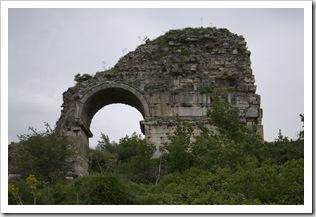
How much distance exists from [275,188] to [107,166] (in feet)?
38.4

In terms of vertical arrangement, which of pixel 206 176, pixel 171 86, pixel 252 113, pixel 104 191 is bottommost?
pixel 104 191

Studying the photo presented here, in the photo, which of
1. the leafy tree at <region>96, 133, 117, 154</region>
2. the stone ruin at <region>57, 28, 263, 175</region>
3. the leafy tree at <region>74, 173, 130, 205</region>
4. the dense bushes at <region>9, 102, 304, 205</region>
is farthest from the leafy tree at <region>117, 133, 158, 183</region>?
the leafy tree at <region>96, 133, 117, 154</region>

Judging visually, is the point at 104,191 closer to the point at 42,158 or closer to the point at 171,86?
the point at 42,158

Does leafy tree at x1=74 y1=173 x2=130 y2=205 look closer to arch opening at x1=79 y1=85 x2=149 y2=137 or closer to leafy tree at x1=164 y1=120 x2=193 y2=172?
leafy tree at x1=164 y1=120 x2=193 y2=172

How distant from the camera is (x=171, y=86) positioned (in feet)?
77.2

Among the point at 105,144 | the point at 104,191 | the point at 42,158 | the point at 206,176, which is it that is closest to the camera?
the point at 104,191

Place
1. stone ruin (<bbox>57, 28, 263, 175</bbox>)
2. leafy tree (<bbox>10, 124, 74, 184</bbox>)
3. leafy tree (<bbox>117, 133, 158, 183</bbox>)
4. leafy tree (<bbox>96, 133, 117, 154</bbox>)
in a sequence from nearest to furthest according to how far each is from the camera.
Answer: leafy tree (<bbox>10, 124, 74, 184</bbox>), leafy tree (<bbox>117, 133, 158, 183</bbox>), stone ruin (<bbox>57, 28, 263, 175</bbox>), leafy tree (<bbox>96, 133, 117, 154</bbox>)

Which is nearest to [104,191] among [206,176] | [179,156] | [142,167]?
[206,176]

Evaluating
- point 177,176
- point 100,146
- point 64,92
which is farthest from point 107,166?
point 100,146

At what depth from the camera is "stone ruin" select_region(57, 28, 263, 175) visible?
75.6ft

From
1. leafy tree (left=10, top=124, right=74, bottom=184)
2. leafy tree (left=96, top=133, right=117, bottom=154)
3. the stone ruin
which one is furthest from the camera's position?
leafy tree (left=96, top=133, right=117, bottom=154)

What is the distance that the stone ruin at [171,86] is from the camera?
23.0 meters

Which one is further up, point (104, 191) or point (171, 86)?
point (171, 86)

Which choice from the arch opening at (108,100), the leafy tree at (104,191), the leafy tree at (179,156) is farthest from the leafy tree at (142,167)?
the leafy tree at (104,191)
